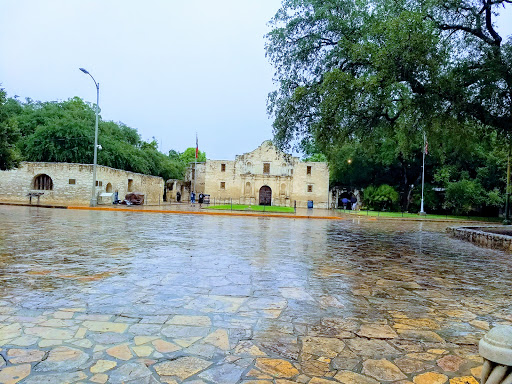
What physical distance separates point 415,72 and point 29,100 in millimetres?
42964

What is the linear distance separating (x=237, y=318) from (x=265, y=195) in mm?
47262

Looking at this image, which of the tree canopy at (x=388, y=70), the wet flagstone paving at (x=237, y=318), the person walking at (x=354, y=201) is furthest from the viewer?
the person walking at (x=354, y=201)

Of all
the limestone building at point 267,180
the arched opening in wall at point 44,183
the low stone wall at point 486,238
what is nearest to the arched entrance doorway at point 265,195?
the limestone building at point 267,180

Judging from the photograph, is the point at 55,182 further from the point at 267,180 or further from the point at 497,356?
the point at 497,356

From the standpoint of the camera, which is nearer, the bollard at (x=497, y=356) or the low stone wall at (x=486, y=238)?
the bollard at (x=497, y=356)

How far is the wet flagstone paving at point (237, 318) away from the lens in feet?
8.95

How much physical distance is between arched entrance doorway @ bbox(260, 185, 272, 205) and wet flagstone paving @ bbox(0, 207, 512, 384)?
4343cm

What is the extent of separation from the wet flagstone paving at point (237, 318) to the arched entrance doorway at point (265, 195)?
43.4m

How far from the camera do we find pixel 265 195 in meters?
51.0

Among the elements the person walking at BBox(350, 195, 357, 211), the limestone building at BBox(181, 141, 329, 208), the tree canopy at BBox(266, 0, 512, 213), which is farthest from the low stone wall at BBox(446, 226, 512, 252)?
the limestone building at BBox(181, 141, 329, 208)

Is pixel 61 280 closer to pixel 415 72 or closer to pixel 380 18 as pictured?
pixel 415 72

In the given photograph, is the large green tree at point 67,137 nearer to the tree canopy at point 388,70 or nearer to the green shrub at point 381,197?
the tree canopy at point 388,70

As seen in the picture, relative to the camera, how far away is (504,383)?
71.5 inches

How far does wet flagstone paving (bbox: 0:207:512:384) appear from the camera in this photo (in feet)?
8.95
